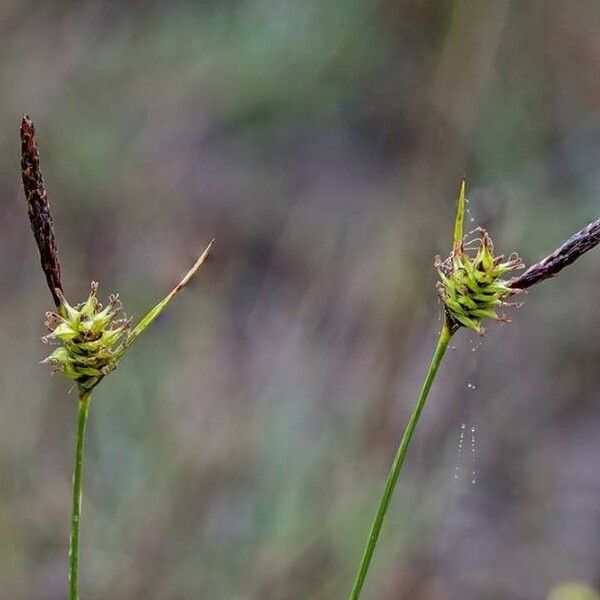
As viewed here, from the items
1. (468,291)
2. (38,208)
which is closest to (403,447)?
(468,291)

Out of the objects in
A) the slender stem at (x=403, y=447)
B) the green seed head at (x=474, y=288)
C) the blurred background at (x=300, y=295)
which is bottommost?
the slender stem at (x=403, y=447)

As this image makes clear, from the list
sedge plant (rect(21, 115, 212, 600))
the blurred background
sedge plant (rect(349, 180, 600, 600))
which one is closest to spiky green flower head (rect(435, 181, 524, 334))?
sedge plant (rect(349, 180, 600, 600))

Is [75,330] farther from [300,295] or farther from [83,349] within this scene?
[300,295]

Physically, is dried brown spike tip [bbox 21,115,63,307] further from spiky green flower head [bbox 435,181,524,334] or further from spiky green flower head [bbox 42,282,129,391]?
spiky green flower head [bbox 435,181,524,334]

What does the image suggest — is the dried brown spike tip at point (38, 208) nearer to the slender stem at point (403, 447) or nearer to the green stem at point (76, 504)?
the green stem at point (76, 504)

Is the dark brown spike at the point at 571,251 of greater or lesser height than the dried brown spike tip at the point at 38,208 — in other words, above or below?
above

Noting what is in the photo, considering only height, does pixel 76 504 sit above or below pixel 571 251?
below

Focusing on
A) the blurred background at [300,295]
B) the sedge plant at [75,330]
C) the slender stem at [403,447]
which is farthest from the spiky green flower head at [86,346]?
the blurred background at [300,295]
